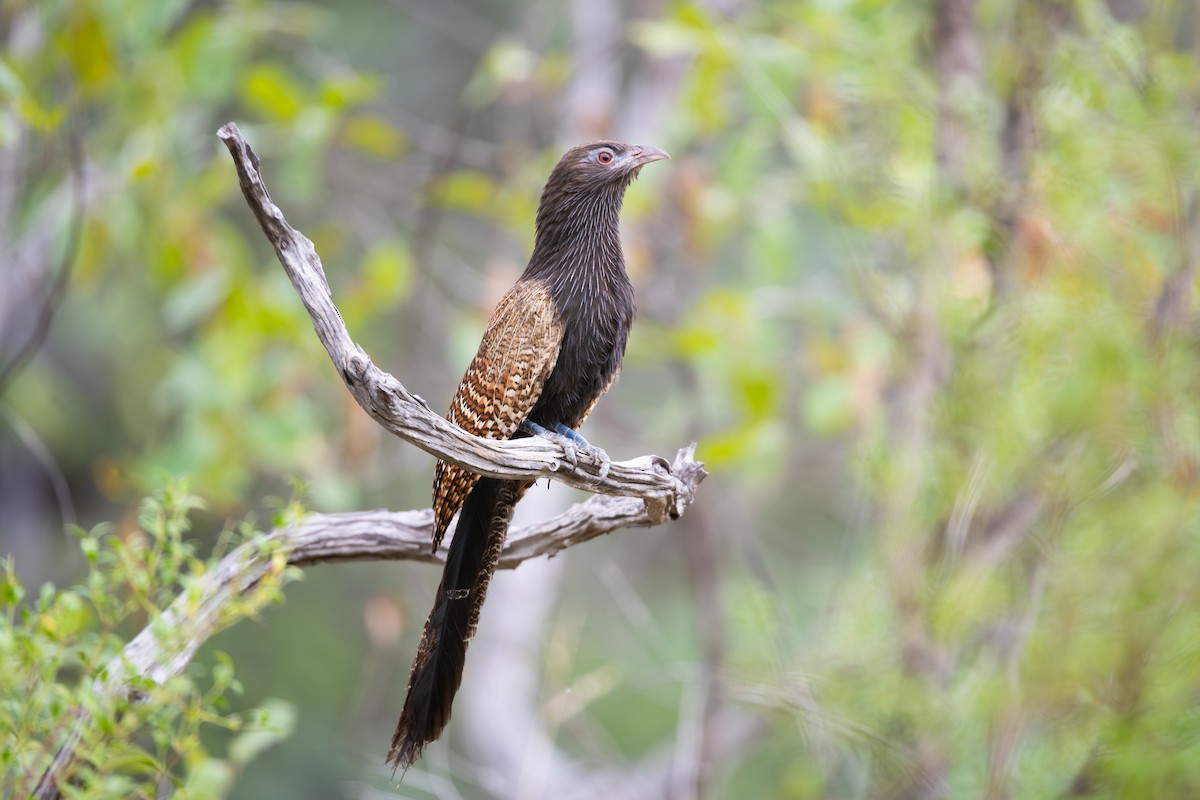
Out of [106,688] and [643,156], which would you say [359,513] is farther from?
[643,156]

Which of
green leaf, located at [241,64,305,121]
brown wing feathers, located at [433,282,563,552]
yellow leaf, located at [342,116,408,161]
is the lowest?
brown wing feathers, located at [433,282,563,552]

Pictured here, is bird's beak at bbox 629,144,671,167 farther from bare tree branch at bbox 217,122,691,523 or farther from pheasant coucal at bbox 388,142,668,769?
bare tree branch at bbox 217,122,691,523

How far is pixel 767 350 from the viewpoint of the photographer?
16.3 feet

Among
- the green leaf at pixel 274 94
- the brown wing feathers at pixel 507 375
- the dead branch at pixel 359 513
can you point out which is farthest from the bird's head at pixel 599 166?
the green leaf at pixel 274 94

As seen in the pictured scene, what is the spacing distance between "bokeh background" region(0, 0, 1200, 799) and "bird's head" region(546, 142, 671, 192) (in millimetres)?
1106

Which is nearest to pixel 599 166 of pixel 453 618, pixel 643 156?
pixel 643 156

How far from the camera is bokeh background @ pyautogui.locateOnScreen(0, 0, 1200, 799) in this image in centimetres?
268

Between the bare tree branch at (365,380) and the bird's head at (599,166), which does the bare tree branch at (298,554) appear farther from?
the bird's head at (599,166)

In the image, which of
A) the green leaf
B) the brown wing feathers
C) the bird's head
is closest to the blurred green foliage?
the brown wing feathers

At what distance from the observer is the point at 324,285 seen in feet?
6.93

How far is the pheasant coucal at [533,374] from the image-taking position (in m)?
2.56

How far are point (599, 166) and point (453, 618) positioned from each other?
1.38 meters

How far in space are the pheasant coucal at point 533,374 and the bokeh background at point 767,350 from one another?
2.23ft

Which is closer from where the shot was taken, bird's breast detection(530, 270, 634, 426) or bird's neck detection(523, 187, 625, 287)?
bird's breast detection(530, 270, 634, 426)
